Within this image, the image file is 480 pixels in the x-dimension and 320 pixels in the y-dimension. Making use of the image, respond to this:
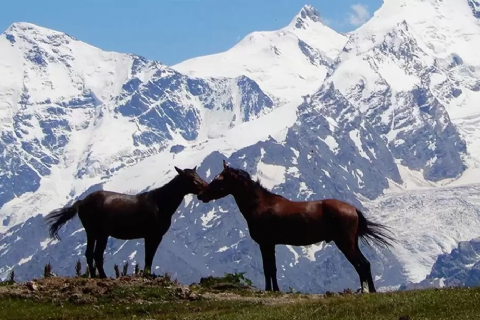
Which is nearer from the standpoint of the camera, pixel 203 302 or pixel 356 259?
pixel 203 302

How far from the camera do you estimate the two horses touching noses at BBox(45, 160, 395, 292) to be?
128 ft

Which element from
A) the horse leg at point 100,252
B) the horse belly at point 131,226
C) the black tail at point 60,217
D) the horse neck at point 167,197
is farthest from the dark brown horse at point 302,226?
the black tail at point 60,217

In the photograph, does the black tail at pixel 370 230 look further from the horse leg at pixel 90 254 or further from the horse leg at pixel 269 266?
the horse leg at pixel 90 254

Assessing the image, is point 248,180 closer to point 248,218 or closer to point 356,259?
point 248,218

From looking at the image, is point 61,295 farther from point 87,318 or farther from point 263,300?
point 263,300

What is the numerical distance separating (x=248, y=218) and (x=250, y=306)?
6079 mm

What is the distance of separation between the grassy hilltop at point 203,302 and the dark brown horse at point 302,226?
1.63 meters

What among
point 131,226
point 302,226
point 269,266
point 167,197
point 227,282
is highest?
point 167,197

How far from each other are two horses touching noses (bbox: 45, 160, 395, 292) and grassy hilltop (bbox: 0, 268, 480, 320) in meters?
1.94

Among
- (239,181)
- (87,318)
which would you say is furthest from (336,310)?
(239,181)

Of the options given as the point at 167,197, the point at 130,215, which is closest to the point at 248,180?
the point at 167,197

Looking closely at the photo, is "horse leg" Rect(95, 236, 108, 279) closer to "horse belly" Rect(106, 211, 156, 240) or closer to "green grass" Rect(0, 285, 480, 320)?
"horse belly" Rect(106, 211, 156, 240)

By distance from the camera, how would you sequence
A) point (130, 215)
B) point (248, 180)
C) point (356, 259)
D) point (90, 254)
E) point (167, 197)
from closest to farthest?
point (356, 259) < point (248, 180) < point (130, 215) < point (167, 197) < point (90, 254)

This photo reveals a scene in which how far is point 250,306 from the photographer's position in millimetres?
34375
